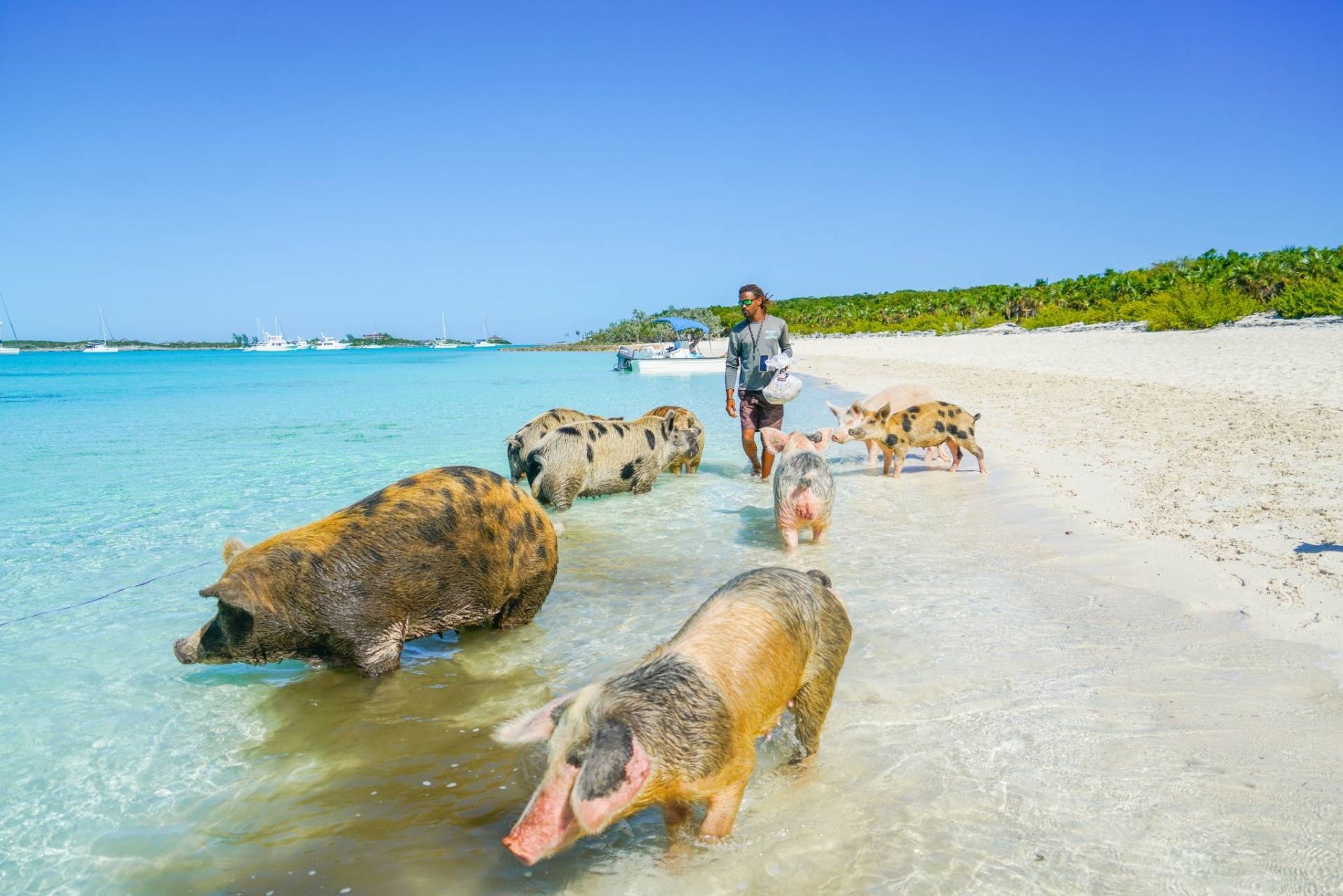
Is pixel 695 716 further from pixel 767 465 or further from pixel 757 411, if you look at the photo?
pixel 767 465

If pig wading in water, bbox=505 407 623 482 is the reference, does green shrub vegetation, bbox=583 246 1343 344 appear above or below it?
above

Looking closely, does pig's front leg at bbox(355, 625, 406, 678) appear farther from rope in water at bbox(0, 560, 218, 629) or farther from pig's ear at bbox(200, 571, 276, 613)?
rope in water at bbox(0, 560, 218, 629)

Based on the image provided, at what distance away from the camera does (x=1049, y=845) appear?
346 centimetres

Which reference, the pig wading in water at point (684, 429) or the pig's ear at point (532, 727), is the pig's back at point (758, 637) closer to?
the pig's ear at point (532, 727)

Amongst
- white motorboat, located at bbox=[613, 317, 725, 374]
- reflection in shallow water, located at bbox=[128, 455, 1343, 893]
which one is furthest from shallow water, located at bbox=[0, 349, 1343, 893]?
white motorboat, located at bbox=[613, 317, 725, 374]

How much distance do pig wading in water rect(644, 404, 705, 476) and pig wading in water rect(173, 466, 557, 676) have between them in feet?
22.6

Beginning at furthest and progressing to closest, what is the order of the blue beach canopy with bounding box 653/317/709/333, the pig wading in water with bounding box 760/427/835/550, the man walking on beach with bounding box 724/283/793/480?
the blue beach canopy with bounding box 653/317/709/333 < the man walking on beach with bounding box 724/283/793/480 < the pig wading in water with bounding box 760/427/835/550

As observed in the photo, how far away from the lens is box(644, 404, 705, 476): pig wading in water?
12.9 meters

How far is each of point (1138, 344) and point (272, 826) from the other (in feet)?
112

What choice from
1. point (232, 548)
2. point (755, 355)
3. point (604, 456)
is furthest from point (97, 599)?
point (755, 355)

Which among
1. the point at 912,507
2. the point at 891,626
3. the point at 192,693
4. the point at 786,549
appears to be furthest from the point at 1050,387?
the point at 192,693

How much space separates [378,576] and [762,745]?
270 cm

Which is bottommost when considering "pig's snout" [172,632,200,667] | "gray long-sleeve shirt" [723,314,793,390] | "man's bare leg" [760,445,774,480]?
"man's bare leg" [760,445,774,480]

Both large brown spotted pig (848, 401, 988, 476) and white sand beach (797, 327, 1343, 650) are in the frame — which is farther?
large brown spotted pig (848, 401, 988, 476)
